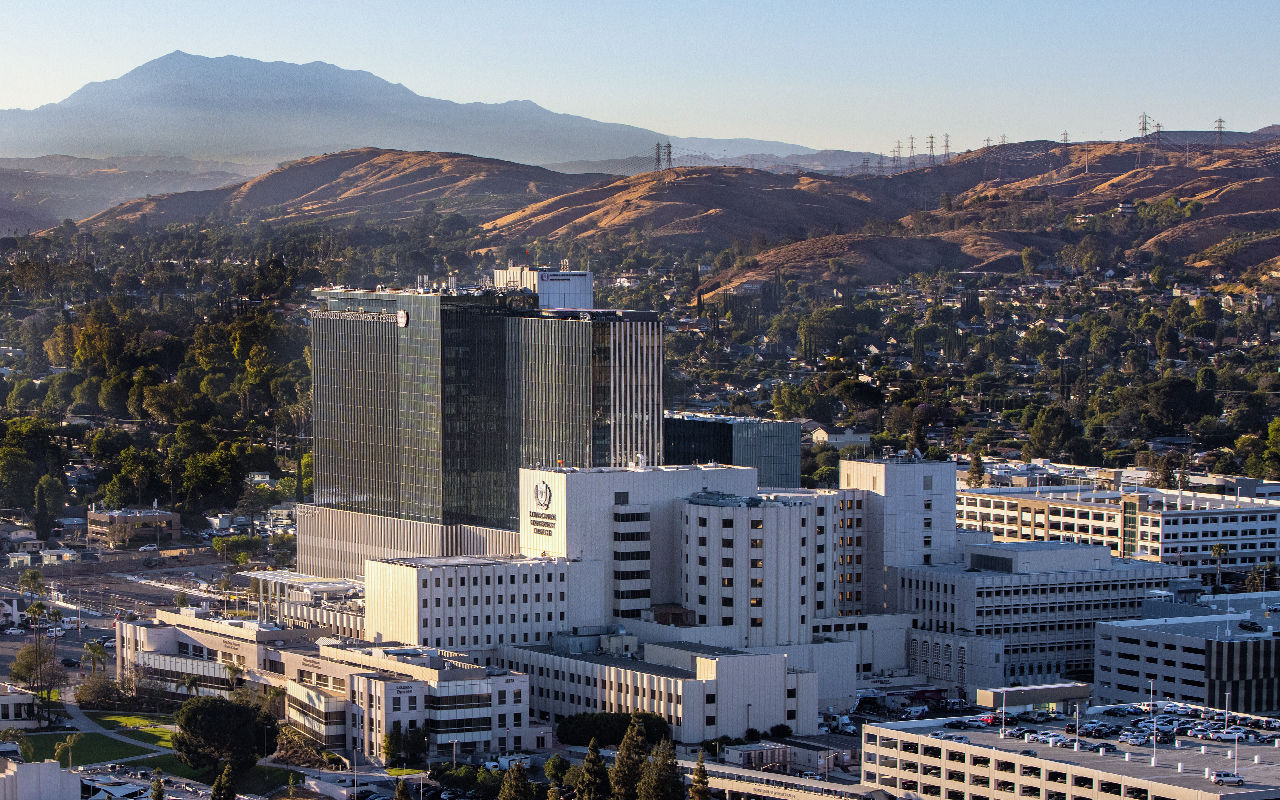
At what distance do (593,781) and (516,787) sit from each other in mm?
2024

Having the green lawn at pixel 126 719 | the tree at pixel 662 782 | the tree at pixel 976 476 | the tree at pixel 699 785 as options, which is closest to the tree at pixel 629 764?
the tree at pixel 662 782

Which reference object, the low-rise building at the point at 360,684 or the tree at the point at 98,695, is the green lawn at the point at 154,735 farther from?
the tree at the point at 98,695

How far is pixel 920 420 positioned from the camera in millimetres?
156125

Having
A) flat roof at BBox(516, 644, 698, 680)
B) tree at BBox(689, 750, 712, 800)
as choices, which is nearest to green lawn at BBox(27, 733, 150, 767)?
flat roof at BBox(516, 644, 698, 680)

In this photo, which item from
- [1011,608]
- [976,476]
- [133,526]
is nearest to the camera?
[1011,608]

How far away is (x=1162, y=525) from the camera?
106 m

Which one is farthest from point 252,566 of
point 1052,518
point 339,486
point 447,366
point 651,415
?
point 1052,518

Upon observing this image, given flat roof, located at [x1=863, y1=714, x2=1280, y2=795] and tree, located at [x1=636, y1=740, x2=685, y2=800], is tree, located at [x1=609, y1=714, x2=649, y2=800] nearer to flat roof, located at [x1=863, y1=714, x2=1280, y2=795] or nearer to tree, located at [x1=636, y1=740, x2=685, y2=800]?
tree, located at [x1=636, y1=740, x2=685, y2=800]

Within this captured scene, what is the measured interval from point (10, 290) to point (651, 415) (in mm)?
118957

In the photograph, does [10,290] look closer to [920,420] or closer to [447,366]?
[920,420]

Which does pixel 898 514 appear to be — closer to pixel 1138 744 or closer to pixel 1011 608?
pixel 1011 608

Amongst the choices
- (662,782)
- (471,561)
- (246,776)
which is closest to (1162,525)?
(471,561)

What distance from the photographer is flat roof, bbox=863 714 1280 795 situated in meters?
54.5

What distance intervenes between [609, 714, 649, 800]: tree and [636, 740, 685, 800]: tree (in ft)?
1.48
